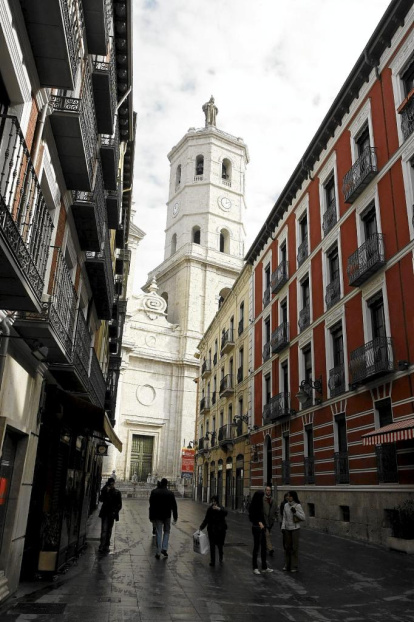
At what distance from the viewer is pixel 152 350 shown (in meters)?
51.8

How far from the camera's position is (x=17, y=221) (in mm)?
5273

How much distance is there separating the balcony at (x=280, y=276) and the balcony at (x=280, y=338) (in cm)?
185

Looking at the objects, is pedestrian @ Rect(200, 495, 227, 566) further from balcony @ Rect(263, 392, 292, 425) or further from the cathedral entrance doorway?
the cathedral entrance doorway

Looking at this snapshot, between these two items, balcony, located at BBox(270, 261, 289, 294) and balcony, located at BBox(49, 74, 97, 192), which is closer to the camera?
balcony, located at BBox(49, 74, 97, 192)

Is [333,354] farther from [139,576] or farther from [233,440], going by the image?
[233,440]

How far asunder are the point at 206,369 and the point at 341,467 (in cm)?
2384

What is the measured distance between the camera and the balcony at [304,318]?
20406mm

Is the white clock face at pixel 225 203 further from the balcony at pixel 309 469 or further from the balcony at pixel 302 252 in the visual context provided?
the balcony at pixel 309 469

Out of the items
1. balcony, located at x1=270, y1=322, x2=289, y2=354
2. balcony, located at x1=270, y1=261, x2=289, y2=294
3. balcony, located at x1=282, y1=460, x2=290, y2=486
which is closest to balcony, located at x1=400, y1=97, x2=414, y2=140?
balcony, located at x1=270, y1=261, x2=289, y2=294

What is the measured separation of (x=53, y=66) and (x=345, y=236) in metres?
13.3

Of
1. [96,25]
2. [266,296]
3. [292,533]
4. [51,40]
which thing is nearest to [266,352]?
[266,296]

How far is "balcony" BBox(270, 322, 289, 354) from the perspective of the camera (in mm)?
22142

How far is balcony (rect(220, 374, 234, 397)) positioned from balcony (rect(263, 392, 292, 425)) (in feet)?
25.4

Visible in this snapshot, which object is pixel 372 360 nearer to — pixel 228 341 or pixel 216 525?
pixel 216 525
